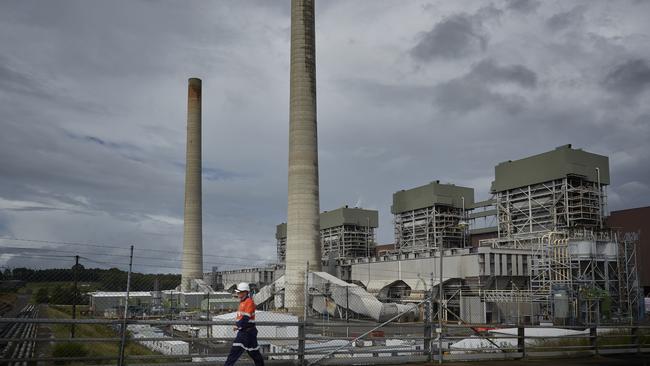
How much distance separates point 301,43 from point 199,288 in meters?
36.5

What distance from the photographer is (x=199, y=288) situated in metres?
70.3

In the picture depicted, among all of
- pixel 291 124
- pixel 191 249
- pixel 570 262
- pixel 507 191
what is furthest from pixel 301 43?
pixel 191 249

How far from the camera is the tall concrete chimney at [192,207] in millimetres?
71750

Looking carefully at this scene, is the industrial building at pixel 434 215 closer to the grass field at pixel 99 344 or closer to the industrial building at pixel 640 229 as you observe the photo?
the industrial building at pixel 640 229

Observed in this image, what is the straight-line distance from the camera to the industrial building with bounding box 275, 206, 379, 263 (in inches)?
3211

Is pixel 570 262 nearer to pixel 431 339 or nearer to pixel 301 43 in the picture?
pixel 301 43

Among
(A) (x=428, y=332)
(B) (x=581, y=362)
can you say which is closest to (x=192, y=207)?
(A) (x=428, y=332)

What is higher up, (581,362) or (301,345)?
(301,345)

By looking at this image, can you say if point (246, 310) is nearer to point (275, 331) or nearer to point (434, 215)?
point (275, 331)

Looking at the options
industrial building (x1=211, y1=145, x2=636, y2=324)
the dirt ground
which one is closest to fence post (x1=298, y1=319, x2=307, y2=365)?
the dirt ground

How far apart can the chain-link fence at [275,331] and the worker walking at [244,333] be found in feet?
2.34

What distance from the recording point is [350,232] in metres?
81.8

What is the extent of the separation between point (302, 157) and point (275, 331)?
70.0 feet

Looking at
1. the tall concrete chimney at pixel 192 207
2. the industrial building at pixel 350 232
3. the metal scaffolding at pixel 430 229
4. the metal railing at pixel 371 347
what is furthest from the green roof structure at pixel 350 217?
the metal railing at pixel 371 347
